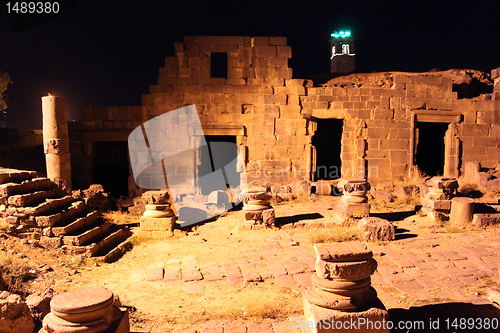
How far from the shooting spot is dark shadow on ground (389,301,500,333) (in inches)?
152

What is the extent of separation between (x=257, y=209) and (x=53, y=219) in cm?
471

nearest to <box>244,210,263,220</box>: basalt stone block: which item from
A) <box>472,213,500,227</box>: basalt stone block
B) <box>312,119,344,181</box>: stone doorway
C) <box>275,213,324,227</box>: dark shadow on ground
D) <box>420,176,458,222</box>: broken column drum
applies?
<box>275,213,324,227</box>: dark shadow on ground

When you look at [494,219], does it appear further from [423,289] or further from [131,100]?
[131,100]

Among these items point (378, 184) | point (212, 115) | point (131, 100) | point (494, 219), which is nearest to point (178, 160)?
point (212, 115)

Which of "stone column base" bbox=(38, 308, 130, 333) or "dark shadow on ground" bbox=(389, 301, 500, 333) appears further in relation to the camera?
"dark shadow on ground" bbox=(389, 301, 500, 333)

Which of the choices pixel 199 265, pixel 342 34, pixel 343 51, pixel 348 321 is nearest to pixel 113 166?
pixel 199 265

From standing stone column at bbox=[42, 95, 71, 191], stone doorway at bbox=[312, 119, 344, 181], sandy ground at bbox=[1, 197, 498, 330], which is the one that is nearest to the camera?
sandy ground at bbox=[1, 197, 498, 330]

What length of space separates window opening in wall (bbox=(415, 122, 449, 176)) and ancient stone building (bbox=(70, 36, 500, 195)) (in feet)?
5.21

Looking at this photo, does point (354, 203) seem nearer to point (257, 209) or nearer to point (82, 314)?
point (257, 209)

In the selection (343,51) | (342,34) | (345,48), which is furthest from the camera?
(343,51)

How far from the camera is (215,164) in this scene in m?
18.8

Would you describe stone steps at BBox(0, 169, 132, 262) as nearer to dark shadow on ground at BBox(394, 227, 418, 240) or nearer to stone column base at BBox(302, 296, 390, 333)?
stone column base at BBox(302, 296, 390, 333)

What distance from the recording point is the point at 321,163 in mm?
18062

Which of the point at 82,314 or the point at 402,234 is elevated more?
the point at 82,314
